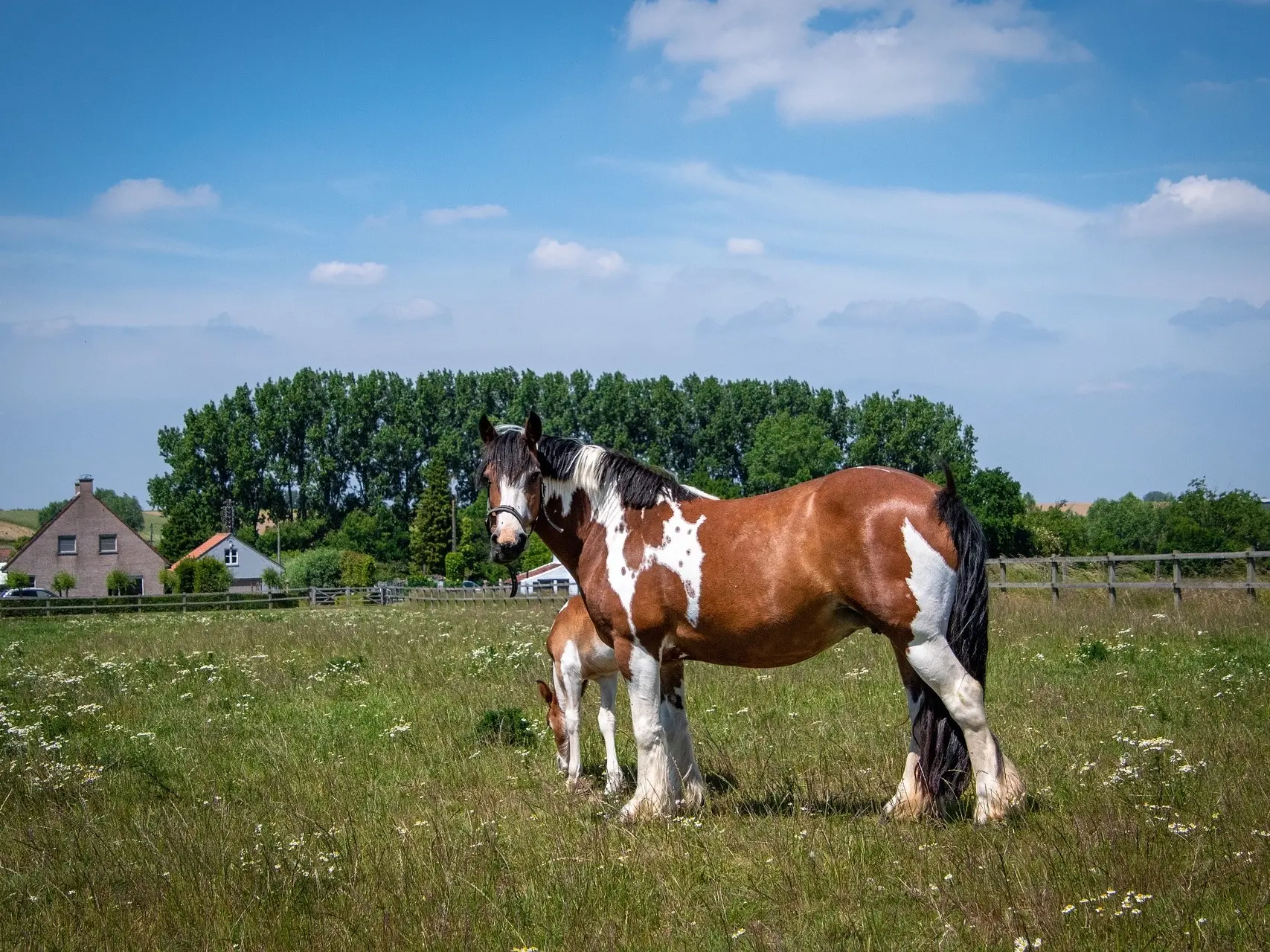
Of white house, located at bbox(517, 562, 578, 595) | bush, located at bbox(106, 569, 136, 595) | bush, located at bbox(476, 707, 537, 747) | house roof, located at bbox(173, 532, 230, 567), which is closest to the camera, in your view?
bush, located at bbox(476, 707, 537, 747)

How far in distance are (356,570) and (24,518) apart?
14488 cm

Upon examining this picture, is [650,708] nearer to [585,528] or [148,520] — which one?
[585,528]

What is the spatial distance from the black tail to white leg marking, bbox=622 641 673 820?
5.00ft

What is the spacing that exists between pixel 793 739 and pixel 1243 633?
744cm

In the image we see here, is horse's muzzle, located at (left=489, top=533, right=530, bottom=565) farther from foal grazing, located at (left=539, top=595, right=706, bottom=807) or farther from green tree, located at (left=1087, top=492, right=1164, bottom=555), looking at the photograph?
green tree, located at (left=1087, top=492, right=1164, bottom=555)

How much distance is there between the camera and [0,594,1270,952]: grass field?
174 inches

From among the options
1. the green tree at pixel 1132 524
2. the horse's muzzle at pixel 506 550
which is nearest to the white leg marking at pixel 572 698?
the horse's muzzle at pixel 506 550

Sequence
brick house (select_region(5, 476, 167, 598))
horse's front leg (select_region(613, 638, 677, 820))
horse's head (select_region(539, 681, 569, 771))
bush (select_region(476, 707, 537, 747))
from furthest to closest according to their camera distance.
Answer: brick house (select_region(5, 476, 167, 598))
bush (select_region(476, 707, 537, 747))
horse's head (select_region(539, 681, 569, 771))
horse's front leg (select_region(613, 638, 677, 820))

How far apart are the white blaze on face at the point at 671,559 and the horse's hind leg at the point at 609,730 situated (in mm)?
1404

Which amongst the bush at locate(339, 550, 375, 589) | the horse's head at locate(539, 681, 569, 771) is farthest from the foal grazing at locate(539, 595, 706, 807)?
the bush at locate(339, 550, 375, 589)

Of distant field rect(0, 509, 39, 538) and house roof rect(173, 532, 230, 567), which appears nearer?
house roof rect(173, 532, 230, 567)

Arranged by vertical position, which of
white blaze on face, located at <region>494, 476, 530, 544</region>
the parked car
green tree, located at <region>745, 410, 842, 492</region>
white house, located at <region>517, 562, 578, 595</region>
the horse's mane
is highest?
green tree, located at <region>745, 410, 842, 492</region>

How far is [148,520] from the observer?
19262cm

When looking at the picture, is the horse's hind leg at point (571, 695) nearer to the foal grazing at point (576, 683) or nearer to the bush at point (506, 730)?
the foal grazing at point (576, 683)
